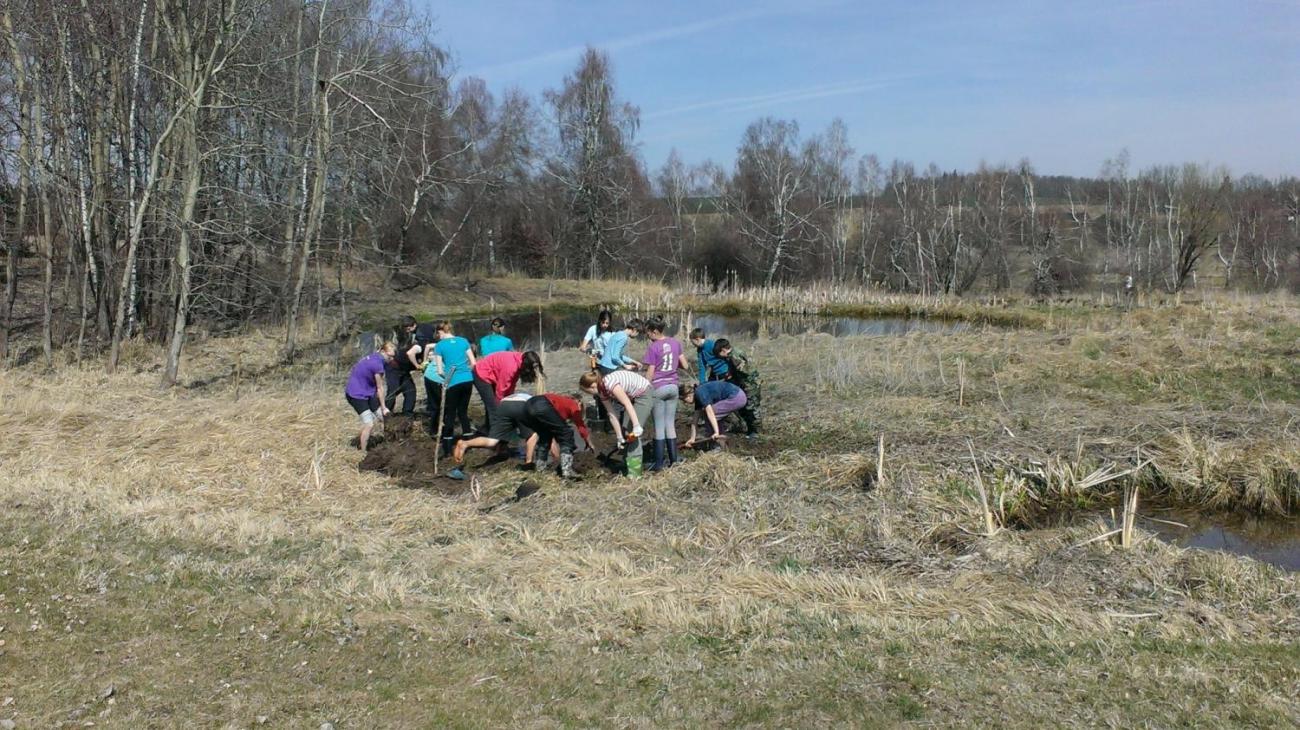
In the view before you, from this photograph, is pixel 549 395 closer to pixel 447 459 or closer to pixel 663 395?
pixel 663 395

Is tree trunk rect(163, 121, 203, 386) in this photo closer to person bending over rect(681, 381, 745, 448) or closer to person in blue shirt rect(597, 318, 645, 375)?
person in blue shirt rect(597, 318, 645, 375)

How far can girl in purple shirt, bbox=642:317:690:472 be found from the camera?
29.8 feet

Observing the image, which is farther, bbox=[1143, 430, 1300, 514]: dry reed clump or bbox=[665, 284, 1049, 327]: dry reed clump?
bbox=[665, 284, 1049, 327]: dry reed clump

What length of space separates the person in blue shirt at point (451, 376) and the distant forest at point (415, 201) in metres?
5.84

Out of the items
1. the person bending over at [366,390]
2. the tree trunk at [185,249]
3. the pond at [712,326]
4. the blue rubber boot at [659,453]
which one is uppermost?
the tree trunk at [185,249]

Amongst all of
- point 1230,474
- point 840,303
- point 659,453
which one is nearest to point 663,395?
point 659,453

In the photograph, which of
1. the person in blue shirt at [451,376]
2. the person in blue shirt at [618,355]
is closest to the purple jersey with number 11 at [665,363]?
the person in blue shirt at [618,355]

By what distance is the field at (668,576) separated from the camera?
4379mm

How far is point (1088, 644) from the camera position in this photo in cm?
491

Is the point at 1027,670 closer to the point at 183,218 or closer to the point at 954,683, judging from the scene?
→ the point at 954,683

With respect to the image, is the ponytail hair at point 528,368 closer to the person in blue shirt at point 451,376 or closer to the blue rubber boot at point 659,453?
the person in blue shirt at point 451,376

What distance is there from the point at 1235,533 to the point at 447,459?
26.8 ft

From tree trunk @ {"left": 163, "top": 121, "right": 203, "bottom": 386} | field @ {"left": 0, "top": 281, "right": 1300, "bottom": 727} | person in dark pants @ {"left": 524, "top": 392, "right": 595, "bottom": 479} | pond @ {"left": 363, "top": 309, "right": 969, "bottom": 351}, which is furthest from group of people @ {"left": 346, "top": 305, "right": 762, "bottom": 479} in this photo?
pond @ {"left": 363, "top": 309, "right": 969, "bottom": 351}

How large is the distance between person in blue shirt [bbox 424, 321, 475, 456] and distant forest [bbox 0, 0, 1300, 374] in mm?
5844
